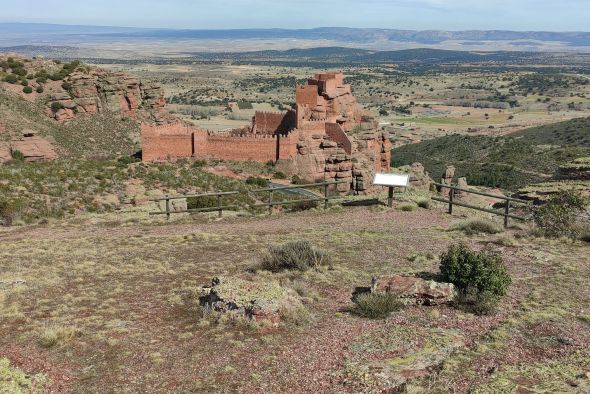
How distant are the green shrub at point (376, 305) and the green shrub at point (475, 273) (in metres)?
1.34

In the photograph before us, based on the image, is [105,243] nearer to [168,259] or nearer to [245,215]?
[168,259]

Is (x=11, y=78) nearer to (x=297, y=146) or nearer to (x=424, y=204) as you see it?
(x=297, y=146)

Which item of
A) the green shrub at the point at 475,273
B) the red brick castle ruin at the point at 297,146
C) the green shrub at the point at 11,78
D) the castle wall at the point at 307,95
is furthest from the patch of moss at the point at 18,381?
the green shrub at the point at 11,78

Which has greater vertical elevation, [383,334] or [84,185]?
[383,334]

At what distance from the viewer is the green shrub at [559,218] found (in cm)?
1476

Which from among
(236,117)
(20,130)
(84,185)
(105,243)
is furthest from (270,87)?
(105,243)

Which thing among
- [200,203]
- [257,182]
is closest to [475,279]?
[200,203]

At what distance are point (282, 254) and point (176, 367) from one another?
4796 mm

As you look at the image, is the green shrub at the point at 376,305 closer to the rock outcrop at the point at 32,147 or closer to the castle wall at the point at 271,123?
the castle wall at the point at 271,123

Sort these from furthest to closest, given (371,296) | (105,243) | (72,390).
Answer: (105,243)
(371,296)
(72,390)

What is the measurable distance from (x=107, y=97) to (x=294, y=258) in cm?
4699

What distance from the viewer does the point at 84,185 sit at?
95.1 ft

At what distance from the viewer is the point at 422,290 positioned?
31.9 feet

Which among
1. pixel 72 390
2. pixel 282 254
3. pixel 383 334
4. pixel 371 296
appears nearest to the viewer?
pixel 72 390
